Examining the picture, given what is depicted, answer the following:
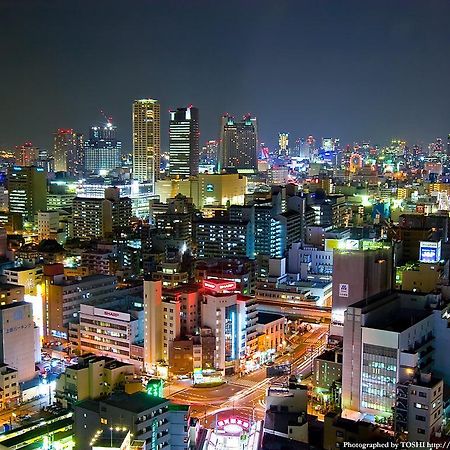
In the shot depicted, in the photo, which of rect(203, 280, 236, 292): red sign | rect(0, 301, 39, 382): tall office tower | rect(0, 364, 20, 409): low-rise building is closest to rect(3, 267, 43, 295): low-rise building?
rect(0, 301, 39, 382): tall office tower

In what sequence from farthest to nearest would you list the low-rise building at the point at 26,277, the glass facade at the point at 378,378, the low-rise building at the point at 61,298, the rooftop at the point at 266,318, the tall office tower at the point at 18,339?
the low-rise building at the point at 26,277, the low-rise building at the point at 61,298, the rooftop at the point at 266,318, the tall office tower at the point at 18,339, the glass facade at the point at 378,378

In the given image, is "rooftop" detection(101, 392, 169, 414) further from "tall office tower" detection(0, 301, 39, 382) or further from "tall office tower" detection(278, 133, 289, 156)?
"tall office tower" detection(278, 133, 289, 156)

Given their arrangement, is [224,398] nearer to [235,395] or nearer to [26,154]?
[235,395]

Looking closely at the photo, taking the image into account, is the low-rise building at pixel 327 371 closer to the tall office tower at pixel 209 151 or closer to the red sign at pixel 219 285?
the red sign at pixel 219 285

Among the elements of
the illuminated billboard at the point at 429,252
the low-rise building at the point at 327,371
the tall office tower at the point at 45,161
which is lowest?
the low-rise building at the point at 327,371

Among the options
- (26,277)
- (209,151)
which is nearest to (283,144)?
(209,151)

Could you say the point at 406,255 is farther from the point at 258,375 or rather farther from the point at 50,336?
the point at 50,336

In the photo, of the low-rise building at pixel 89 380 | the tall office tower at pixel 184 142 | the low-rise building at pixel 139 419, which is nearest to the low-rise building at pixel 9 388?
the low-rise building at pixel 89 380
